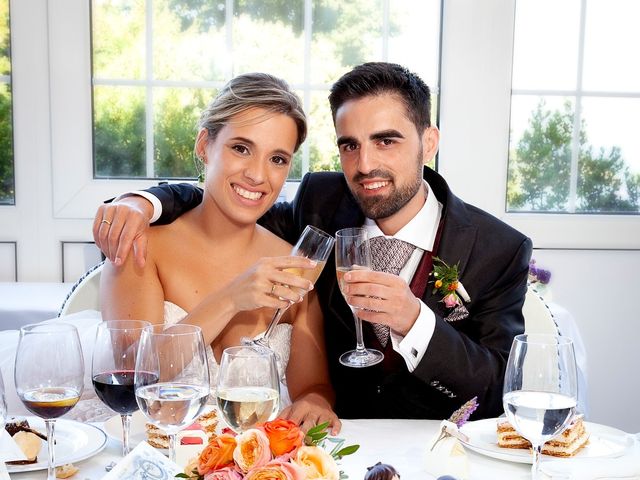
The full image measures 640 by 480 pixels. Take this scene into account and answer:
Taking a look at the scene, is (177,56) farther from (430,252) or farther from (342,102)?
(430,252)

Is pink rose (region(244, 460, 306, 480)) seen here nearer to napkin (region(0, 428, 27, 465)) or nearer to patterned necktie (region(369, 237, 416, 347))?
napkin (region(0, 428, 27, 465))

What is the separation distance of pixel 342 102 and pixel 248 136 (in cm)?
38

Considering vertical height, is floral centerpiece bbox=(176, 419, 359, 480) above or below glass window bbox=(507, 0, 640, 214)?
below

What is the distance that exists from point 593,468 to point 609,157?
302cm

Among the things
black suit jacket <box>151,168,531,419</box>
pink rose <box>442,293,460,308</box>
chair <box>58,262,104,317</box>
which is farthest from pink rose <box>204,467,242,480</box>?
chair <box>58,262,104,317</box>

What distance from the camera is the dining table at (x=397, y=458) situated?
4.35 ft

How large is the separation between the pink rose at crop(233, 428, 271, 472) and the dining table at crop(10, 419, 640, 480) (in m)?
0.39

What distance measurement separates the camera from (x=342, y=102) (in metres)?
2.40

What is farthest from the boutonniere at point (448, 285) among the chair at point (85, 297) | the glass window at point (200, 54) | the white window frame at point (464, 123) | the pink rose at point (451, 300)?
the glass window at point (200, 54)

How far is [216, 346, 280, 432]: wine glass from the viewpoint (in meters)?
1.14

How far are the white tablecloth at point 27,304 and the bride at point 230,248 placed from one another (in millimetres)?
980

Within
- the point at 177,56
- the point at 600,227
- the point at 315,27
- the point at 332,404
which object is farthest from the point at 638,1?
the point at 332,404

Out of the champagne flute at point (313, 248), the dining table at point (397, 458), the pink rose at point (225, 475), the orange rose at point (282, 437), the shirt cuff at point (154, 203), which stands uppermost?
the shirt cuff at point (154, 203)

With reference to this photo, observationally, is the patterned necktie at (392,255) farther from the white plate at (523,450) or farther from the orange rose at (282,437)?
the orange rose at (282,437)
